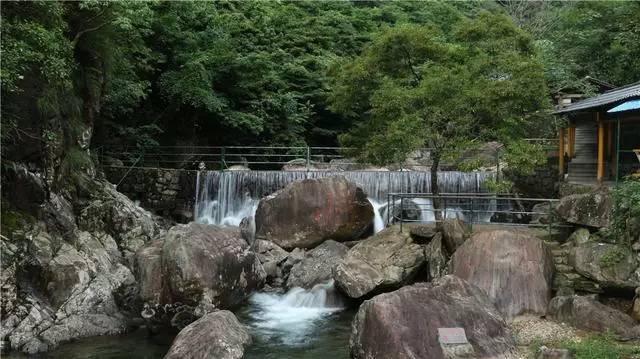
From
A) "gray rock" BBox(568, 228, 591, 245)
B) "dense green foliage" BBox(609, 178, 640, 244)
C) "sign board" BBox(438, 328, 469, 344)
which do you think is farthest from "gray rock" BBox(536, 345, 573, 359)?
"gray rock" BBox(568, 228, 591, 245)

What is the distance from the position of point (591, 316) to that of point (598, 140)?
31.7ft

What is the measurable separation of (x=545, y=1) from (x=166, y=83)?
1055 inches

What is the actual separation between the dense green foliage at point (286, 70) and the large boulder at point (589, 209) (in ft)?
6.09

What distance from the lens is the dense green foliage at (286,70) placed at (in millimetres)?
12359

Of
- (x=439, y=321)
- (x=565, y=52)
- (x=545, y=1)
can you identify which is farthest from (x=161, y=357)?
(x=545, y=1)

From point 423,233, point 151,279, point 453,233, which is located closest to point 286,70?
point 423,233

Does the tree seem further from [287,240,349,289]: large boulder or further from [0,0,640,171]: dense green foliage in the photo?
[287,240,349,289]: large boulder

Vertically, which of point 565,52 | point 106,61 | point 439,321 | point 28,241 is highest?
point 565,52

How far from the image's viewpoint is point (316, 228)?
16.1m

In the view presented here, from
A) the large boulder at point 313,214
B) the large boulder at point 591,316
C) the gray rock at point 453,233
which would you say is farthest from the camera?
the large boulder at point 313,214

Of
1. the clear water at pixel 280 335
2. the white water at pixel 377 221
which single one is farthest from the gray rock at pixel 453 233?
the white water at pixel 377 221

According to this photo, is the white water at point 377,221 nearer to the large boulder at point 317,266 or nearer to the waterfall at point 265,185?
the waterfall at point 265,185

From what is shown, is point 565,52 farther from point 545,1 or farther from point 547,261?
point 547,261

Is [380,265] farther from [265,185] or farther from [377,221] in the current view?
[265,185]
